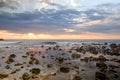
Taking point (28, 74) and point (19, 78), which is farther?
point (28, 74)

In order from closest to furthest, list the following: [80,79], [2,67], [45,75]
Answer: [80,79] < [45,75] < [2,67]

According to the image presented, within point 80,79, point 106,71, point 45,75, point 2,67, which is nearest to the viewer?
point 80,79

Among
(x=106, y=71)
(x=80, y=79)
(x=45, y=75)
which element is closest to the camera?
(x=80, y=79)

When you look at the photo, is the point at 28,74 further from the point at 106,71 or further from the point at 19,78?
the point at 106,71

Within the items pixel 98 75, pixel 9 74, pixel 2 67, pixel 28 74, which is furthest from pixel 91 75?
pixel 2 67

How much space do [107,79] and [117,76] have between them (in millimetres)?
1790

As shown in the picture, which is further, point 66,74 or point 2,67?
point 2,67

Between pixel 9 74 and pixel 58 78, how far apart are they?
6900 millimetres

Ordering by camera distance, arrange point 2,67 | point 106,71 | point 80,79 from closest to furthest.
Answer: point 80,79
point 106,71
point 2,67

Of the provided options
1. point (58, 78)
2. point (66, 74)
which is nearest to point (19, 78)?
point (58, 78)

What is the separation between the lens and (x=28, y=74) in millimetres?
24031

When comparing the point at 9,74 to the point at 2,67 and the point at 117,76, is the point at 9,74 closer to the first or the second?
the point at 2,67

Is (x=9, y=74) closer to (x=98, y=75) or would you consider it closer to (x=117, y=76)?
(x=98, y=75)

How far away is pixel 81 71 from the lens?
1024 inches
